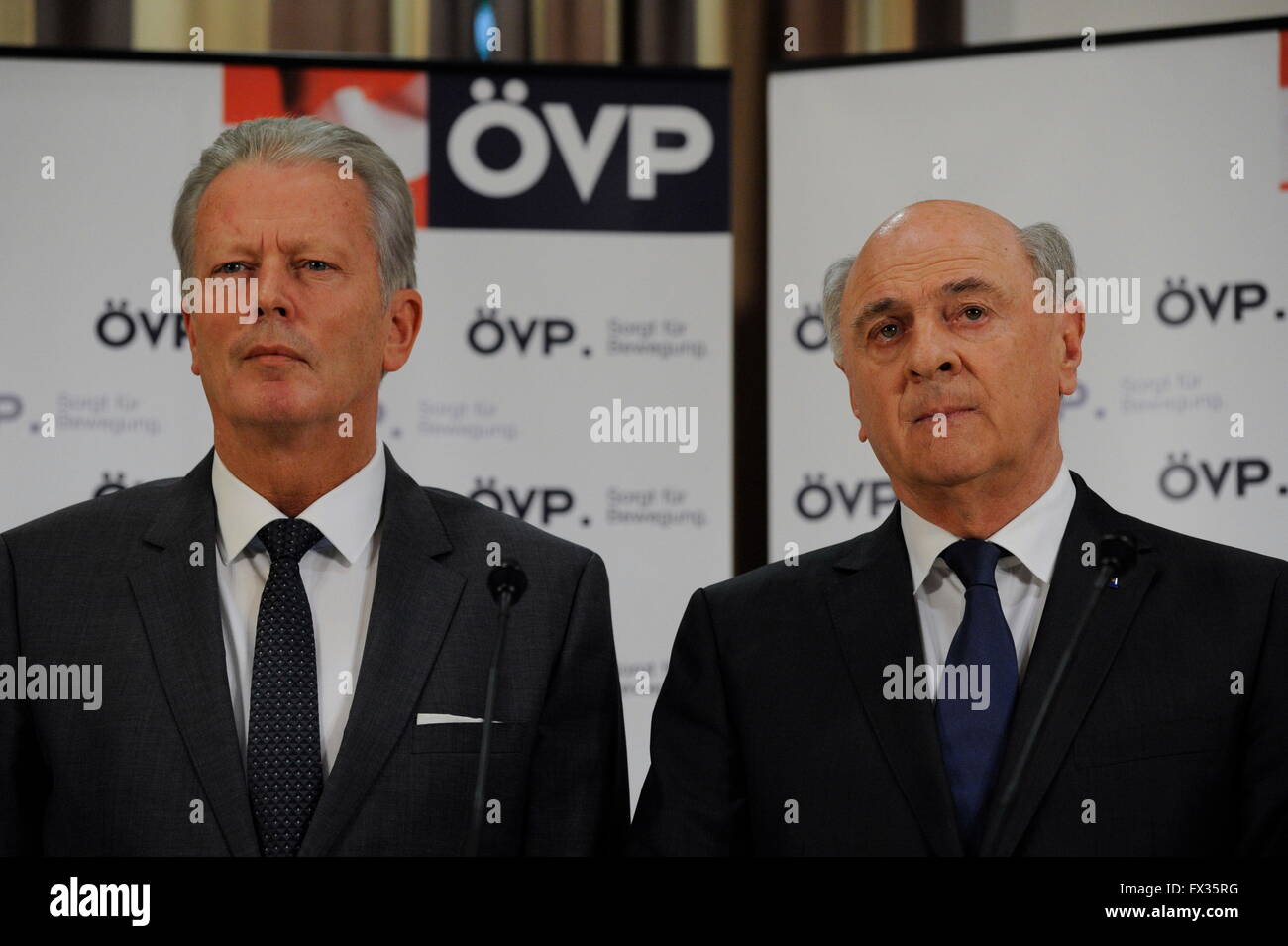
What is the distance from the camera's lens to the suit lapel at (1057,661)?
2.40m

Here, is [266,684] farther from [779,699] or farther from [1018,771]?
[1018,771]

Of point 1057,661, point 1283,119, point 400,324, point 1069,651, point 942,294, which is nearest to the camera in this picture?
point 1069,651

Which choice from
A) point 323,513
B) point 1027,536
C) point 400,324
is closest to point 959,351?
point 1027,536

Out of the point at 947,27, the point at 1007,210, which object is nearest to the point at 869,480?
the point at 1007,210

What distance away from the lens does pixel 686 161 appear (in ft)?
12.7

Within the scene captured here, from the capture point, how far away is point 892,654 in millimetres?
2547

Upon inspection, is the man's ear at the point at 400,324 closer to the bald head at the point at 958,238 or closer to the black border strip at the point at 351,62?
the bald head at the point at 958,238

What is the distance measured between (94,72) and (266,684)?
2032 mm

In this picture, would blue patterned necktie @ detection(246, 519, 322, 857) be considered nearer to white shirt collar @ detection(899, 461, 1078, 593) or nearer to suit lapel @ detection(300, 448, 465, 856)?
suit lapel @ detection(300, 448, 465, 856)

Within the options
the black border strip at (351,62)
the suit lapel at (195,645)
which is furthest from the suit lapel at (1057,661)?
the black border strip at (351,62)

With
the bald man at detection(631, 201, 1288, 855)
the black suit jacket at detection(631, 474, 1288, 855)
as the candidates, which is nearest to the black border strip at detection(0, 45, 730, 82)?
the bald man at detection(631, 201, 1288, 855)

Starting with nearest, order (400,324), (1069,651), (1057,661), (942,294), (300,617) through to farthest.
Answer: (1069,651), (1057,661), (300,617), (942,294), (400,324)

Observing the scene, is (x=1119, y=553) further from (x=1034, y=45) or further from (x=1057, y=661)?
(x=1034, y=45)

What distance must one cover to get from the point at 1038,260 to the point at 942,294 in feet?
0.66
